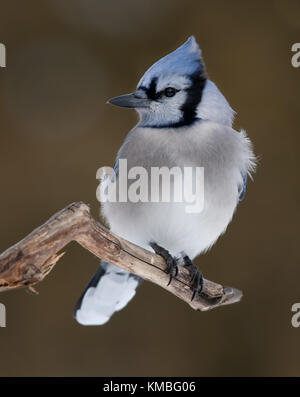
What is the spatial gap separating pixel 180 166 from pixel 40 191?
39.7 inches

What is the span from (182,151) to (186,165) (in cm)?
5

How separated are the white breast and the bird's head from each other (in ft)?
0.12

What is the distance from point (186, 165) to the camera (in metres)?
1.64

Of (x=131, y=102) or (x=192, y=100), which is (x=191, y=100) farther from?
(x=131, y=102)

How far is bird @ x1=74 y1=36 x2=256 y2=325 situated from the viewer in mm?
1668

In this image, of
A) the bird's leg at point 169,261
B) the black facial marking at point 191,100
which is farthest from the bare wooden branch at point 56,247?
the black facial marking at point 191,100

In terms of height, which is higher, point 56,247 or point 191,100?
point 191,100

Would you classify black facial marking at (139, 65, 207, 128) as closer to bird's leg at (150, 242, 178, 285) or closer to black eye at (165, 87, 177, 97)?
black eye at (165, 87, 177, 97)

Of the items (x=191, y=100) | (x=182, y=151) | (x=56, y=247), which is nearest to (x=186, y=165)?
(x=182, y=151)

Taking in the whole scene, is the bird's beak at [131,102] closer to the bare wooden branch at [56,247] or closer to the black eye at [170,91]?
the black eye at [170,91]

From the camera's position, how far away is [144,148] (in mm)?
1702

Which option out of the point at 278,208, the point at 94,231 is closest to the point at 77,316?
the point at 94,231

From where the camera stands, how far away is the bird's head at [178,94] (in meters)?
1.69

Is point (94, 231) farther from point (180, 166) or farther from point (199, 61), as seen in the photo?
point (199, 61)
